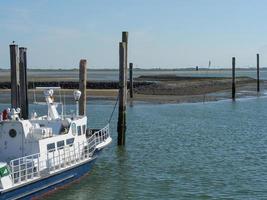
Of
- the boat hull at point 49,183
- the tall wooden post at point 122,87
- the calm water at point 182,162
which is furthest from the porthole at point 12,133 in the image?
the tall wooden post at point 122,87

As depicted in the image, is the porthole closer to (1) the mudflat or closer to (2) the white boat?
(2) the white boat

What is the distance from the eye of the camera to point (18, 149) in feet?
70.3

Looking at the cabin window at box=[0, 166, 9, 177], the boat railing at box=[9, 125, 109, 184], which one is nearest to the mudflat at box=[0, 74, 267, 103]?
the boat railing at box=[9, 125, 109, 184]

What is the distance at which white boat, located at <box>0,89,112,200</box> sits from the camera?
63.1ft

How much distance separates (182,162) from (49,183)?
27.8 ft

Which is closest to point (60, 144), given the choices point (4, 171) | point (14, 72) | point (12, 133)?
point (12, 133)

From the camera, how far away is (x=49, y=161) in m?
21.1

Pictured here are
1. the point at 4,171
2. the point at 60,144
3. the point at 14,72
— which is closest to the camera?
the point at 4,171

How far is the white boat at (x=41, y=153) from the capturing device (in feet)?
63.1

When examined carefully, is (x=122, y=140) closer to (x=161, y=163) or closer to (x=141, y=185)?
(x=161, y=163)

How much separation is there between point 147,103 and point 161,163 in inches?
1344

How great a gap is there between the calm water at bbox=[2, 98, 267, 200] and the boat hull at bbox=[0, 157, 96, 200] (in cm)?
36

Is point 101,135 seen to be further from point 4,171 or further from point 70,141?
point 4,171

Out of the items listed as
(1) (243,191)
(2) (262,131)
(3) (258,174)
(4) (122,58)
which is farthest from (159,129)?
(1) (243,191)
